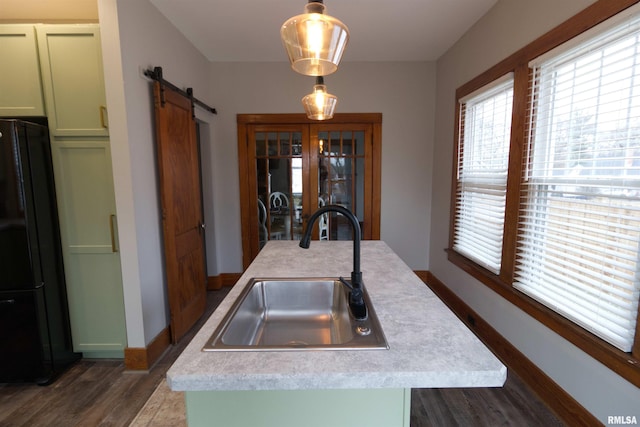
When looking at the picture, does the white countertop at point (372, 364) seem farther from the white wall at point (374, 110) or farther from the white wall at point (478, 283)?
the white wall at point (374, 110)

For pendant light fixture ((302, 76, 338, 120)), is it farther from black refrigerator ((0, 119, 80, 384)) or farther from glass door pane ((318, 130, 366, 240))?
black refrigerator ((0, 119, 80, 384))

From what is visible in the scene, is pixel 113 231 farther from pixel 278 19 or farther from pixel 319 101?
pixel 278 19

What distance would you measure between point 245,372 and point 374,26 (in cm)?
294

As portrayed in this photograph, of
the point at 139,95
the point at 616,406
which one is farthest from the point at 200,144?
the point at 616,406

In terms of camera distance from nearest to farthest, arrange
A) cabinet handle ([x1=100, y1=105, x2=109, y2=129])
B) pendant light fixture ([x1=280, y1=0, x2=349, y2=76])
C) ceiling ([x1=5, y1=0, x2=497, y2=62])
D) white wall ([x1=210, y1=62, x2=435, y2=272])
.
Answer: pendant light fixture ([x1=280, y1=0, x2=349, y2=76])
cabinet handle ([x1=100, y1=105, x2=109, y2=129])
ceiling ([x1=5, y1=0, x2=497, y2=62])
white wall ([x1=210, y1=62, x2=435, y2=272])

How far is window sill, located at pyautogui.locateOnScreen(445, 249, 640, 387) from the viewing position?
1.35 meters

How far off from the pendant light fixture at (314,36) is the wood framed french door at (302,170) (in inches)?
102

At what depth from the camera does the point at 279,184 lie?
373 centimetres

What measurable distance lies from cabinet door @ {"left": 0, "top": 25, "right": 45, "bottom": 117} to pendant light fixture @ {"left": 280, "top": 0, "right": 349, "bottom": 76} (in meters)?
2.02

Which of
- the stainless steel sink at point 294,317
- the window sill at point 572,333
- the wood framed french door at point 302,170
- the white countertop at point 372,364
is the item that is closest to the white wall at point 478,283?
the window sill at point 572,333

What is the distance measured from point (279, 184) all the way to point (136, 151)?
72.5 inches

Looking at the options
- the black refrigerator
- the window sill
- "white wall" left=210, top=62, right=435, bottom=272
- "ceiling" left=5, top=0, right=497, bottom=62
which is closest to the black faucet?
the window sill

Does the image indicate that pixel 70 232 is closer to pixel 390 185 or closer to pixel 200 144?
pixel 200 144

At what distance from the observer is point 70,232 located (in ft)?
6.89
